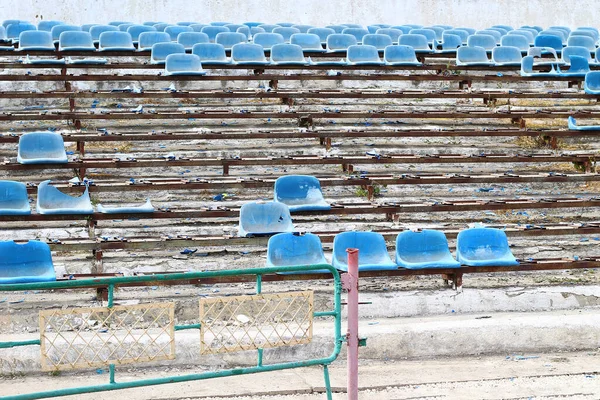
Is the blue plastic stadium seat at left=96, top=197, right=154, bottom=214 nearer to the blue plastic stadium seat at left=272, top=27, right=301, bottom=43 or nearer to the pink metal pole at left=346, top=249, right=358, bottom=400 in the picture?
the pink metal pole at left=346, top=249, right=358, bottom=400

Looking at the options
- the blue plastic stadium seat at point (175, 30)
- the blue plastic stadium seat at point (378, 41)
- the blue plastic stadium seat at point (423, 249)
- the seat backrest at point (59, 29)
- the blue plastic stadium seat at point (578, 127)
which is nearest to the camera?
the blue plastic stadium seat at point (423, 249)

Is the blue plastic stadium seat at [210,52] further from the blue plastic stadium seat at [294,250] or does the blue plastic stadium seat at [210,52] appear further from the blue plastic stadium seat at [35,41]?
the blue plastic stadium seat at [294,250]

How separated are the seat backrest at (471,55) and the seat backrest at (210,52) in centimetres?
346

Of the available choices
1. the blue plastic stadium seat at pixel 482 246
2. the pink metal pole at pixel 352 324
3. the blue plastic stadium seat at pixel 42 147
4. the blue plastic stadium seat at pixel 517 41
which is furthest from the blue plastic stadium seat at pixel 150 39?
the pink metal pole at pixel 352 324

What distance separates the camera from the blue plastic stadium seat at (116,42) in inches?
462

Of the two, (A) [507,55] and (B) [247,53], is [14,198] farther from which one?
(A) [507,55]

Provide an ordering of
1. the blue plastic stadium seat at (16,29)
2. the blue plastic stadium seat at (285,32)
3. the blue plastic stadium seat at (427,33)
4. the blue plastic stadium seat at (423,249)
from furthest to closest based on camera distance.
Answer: the blue plastic stadium seat at (427,33), the blue plastic stadium seat at (285,32), the blue plastic stadium seat at (16,29), the blue plastic stadium seat at (423,249)

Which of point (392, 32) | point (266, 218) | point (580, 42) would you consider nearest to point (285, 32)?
point (392, 32)

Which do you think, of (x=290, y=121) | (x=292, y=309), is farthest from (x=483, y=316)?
(x=290, y=121)

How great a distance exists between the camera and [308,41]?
12.5 meters

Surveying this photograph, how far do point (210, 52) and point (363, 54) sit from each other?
2.18m

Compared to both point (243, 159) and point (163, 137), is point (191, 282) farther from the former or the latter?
point (163, 137)

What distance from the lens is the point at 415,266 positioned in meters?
6.93

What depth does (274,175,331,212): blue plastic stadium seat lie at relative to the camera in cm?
812
